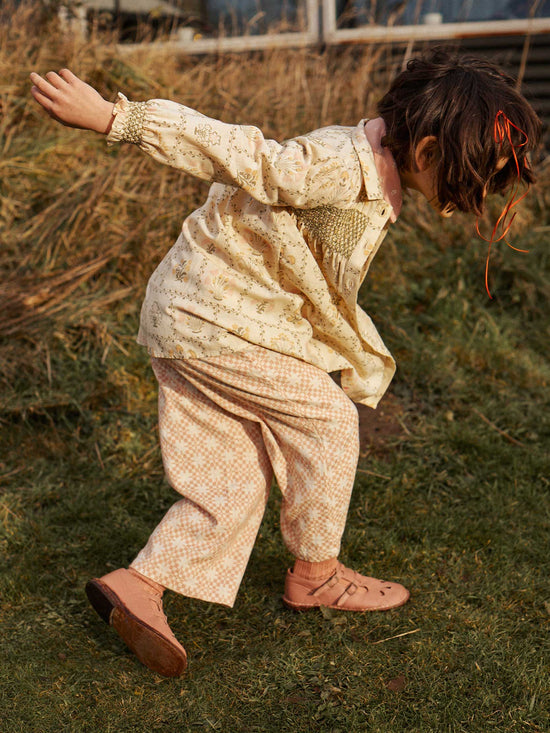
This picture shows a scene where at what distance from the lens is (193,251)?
2.09 m

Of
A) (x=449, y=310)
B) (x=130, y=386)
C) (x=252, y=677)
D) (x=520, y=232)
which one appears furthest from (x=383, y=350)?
(x=520, y=232)

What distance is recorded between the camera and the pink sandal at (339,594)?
243cm

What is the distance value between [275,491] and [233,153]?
1.66 metres

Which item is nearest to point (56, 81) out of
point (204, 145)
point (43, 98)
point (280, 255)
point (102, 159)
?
point (43, 98)

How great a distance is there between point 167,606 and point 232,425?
65 cm

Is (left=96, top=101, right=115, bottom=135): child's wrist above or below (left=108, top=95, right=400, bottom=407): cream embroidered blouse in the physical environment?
above

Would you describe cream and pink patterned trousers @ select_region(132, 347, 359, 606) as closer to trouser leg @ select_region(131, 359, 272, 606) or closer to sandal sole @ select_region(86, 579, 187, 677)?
trouser leg @ select_region(131, 359, 272, 606)

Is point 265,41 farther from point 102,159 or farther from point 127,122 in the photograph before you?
point 127,122

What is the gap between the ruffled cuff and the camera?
1.73m

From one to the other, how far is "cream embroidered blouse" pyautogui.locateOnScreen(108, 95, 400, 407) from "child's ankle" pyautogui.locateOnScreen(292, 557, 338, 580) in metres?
0.61

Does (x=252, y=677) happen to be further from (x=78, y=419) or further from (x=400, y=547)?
(x=78, y=419)

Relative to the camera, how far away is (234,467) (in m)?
2.29

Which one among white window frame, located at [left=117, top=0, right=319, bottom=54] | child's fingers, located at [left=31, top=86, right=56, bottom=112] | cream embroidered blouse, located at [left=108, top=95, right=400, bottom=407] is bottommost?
cream embroidered blouse, located at [left=108, top=95, right=400, bottom=407]

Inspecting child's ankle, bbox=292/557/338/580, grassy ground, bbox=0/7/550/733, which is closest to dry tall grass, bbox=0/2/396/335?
grassy ground, bbox=0/7/550/733
